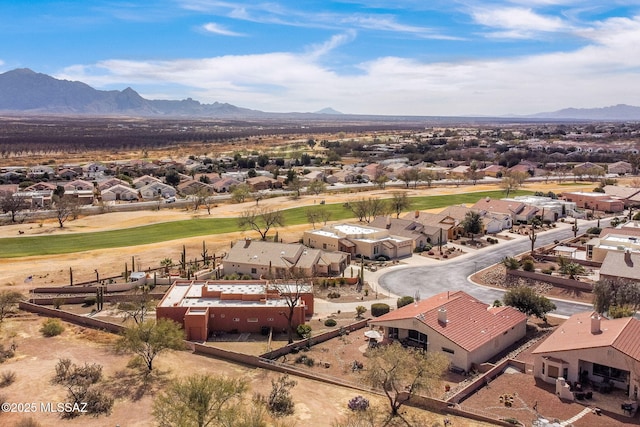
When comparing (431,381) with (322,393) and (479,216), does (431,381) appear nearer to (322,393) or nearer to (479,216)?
(322,393)

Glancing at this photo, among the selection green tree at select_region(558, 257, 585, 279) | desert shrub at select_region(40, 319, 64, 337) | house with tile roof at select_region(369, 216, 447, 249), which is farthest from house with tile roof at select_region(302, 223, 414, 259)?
desert shrub at select_region(40, 319, 64, 337)

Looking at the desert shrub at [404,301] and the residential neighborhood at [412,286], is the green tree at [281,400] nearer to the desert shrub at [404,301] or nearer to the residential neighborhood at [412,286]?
the residential neighborhood at [412,286]

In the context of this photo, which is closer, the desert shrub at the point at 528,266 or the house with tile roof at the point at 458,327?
the house with tile roof at the point at 458,327

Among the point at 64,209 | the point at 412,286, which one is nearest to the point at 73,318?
the point at 412,286

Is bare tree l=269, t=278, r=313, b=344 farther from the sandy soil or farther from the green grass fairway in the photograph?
the green grass fairway

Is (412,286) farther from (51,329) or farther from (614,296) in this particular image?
(51,329)

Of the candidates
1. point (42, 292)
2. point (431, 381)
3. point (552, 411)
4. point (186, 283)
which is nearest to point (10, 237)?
point (42, 292)

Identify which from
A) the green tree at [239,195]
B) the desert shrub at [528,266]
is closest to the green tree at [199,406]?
the desert shrub at [528,266]
